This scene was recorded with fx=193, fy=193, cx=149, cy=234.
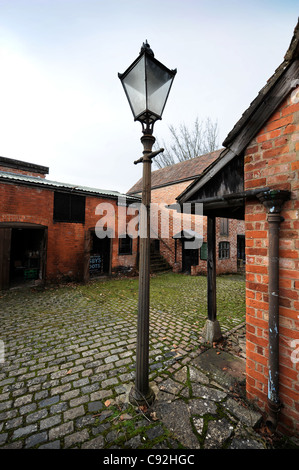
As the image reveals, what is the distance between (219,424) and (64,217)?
344 inches

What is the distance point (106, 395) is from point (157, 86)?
12.1 feet

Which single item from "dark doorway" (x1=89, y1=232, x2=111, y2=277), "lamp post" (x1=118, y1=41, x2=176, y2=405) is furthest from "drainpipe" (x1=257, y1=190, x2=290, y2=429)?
"dark doorway" (x1=89, y1=232, x2=111, y2=277)

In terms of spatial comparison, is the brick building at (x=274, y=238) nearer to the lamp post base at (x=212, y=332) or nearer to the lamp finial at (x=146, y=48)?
the lamp finial at (x=146, y=48)

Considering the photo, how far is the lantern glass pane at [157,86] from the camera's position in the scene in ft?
6.30

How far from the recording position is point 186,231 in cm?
1205

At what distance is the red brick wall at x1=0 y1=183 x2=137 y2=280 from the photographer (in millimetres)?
7484

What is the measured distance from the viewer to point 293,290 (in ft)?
6.06

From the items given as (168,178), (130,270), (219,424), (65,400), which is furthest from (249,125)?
(168,178)

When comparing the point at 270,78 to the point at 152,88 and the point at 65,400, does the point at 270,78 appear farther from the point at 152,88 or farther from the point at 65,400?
the point at 65,400

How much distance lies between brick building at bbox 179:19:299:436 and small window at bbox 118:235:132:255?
9280 mm

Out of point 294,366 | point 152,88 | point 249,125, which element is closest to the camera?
point 294,366

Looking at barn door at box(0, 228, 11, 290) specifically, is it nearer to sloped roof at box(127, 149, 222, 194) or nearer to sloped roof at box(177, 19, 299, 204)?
sloped roof at box(177, 19, 299, 204)

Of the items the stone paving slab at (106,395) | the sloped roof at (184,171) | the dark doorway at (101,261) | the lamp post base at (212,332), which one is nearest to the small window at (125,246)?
the dark doorway at (101,261)
